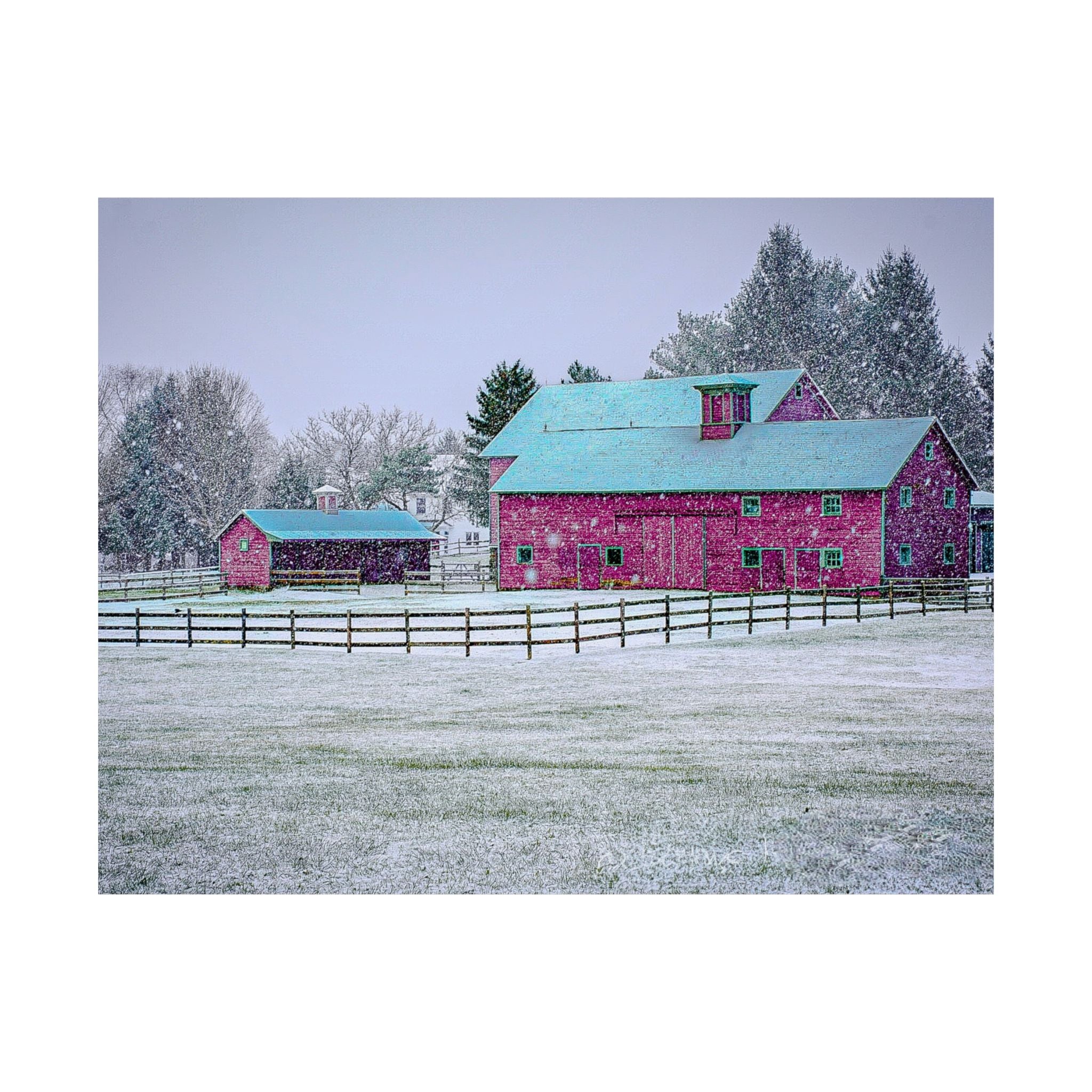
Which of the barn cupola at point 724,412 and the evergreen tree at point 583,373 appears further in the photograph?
the barn cupola at point 724,412

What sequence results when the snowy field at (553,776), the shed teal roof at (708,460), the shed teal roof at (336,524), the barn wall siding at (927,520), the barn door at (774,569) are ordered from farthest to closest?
the barn door at (774,569), the shed teal roof at (708,460), the barn wall siding at (927,520), the shed teal roof at (336,524), the snowy field at (553,776)

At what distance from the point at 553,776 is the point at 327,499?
624 cm

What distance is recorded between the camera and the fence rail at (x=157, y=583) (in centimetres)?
1113

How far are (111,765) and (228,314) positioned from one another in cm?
452

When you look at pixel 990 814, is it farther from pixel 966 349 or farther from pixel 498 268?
pixel 498 268

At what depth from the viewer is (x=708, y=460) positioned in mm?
19969

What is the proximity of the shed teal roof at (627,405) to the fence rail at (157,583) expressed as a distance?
564cm

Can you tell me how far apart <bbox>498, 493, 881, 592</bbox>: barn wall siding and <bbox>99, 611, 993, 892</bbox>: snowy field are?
6.09m

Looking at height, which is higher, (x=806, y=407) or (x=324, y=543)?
(x=806, y=407)

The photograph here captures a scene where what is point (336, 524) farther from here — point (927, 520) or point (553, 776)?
point (927, 520)

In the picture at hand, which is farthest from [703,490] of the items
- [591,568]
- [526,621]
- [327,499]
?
[327,499]

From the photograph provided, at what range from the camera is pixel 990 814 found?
805 centimetres

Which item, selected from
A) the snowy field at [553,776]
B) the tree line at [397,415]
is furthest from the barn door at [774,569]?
the snowy field at [553,776]

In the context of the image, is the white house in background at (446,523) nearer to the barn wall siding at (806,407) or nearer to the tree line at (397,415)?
the tree line at (397,415)
